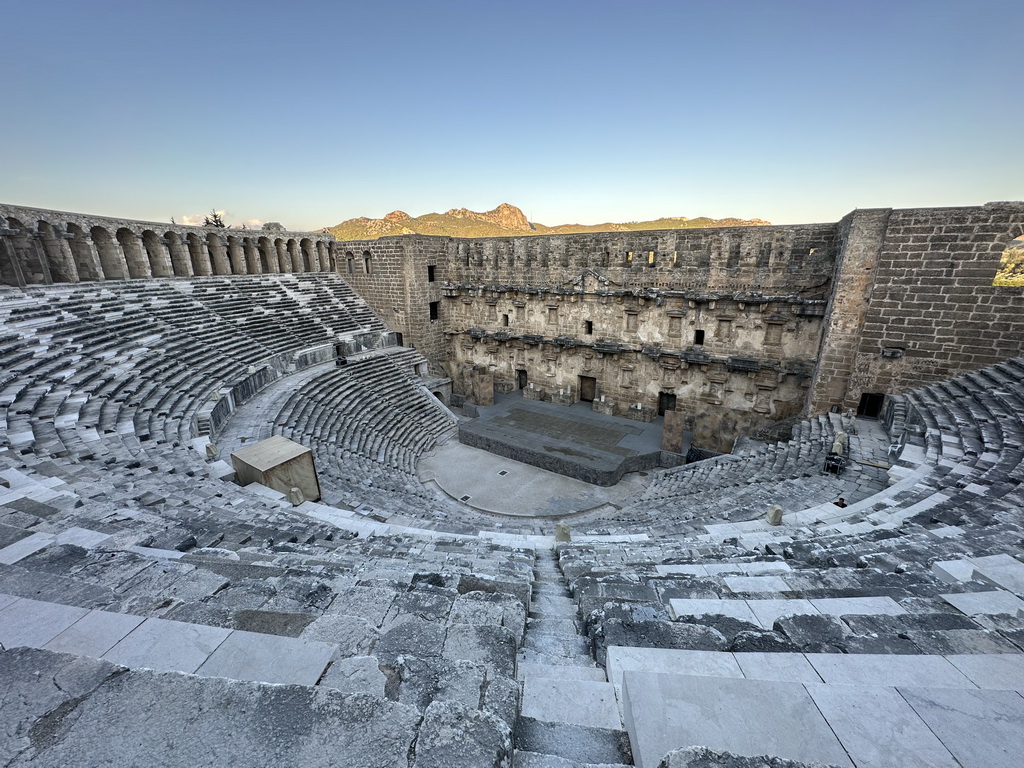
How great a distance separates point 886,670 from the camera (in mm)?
2352

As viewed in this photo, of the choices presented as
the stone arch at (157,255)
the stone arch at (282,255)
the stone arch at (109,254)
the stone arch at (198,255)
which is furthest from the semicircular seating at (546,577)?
the stone arch at (282,255)

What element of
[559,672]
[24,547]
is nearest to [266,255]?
[24,547]

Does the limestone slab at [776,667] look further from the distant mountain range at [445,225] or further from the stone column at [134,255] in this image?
the distant mountain range at [445,225]

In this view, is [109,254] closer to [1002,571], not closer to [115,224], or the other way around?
[115,224]

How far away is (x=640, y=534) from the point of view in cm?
712

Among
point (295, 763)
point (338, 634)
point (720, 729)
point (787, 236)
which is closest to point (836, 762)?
point (720, 729)

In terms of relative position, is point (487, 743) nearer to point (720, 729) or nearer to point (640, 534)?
point (720, 729)

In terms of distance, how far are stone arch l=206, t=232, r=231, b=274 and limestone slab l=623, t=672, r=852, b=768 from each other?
2368 cm

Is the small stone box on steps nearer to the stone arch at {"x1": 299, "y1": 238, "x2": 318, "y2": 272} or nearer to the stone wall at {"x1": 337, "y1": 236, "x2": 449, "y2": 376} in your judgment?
the stone wall at {"x1": 337, "y1": 236, "x2": 449, "y2": 376}

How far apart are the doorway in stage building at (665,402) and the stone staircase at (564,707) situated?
13.9m

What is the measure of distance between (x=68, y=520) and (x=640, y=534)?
7.46 m

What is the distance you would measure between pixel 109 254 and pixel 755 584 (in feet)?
→ 73.4

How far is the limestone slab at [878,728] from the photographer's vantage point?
1.58m

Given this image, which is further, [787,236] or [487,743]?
[787,236]
